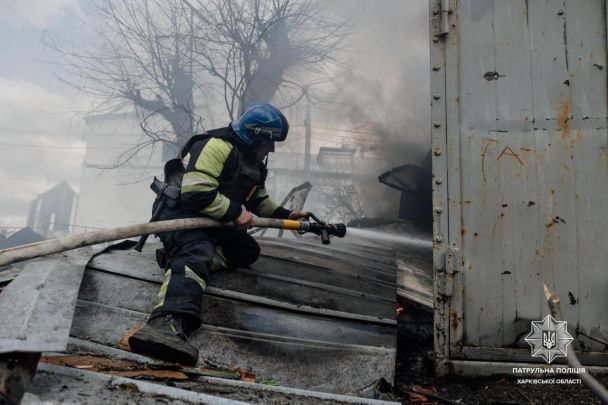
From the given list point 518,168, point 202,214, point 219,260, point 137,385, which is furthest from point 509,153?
point 137,385

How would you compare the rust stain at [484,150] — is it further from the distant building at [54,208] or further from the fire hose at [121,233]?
the distant building at [54,208]

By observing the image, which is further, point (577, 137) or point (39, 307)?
point (577, 137)

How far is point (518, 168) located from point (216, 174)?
2.02 meters

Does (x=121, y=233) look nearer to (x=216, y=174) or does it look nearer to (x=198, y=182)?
(x=198, y=182)

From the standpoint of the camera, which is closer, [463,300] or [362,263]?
[463,300]

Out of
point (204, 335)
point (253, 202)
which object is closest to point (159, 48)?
point (253, 202)

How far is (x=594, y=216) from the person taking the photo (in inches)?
92.0

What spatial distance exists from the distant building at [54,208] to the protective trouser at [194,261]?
3421 centimetres

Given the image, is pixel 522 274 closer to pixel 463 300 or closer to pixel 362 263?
pixel 463 300

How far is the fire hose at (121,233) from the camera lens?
1938mm

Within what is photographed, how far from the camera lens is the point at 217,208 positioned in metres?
2.71

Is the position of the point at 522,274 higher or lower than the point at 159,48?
lower

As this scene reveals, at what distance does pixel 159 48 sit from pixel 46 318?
1368 cm

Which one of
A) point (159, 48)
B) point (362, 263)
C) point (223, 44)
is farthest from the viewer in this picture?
point (159, 48)
